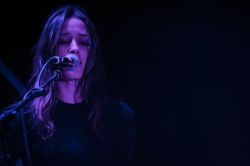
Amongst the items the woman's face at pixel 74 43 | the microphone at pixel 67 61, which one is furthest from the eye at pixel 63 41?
the microphone at pixel 67 61

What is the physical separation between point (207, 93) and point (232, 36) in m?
0.48

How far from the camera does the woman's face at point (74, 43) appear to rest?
7.77ft

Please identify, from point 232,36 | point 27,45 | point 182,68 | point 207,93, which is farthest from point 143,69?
point 27,45

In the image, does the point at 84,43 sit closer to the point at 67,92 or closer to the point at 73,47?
the point at 73,47

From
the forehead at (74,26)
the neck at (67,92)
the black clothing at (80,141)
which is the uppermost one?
the forehead at (74,26)

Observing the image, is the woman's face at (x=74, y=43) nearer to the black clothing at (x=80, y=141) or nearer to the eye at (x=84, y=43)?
the eye at (x=84, y=43)

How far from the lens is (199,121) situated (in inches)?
116

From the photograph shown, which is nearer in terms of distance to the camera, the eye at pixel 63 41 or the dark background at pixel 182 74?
the eye at pixel 63 41

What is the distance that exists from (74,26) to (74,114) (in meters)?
0.57

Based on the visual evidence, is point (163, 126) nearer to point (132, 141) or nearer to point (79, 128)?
point (132, 141)

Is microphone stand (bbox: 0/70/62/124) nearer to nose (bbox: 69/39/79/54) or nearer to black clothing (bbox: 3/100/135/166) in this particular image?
nose (bbox: 69/39/79/54)

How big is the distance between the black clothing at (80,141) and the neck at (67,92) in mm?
33

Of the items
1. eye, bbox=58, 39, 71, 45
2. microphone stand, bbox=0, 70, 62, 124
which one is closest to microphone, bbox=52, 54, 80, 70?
microphone stand, bbox=0, 70, 62, 124

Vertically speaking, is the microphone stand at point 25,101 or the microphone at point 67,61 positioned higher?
the microphone at point 67,61
